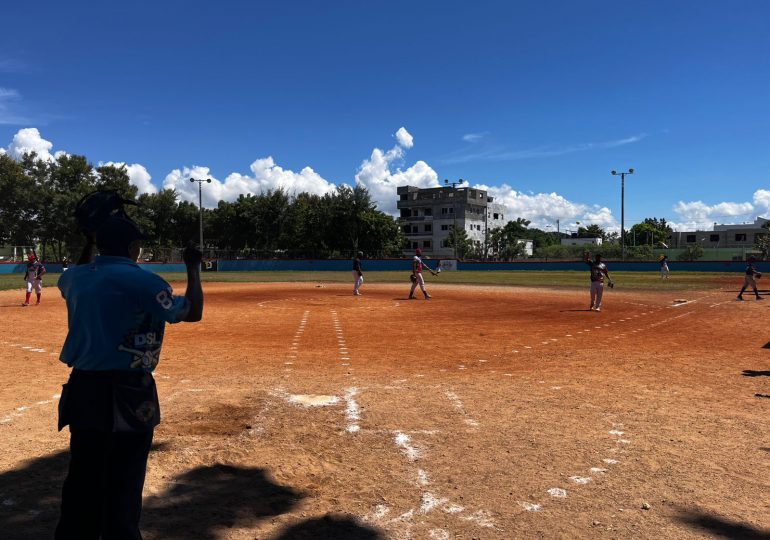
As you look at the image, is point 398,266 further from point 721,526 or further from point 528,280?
point 721,526

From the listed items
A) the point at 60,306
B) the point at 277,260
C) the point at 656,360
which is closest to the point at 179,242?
the point at 277,260

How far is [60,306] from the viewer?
19.7 metres

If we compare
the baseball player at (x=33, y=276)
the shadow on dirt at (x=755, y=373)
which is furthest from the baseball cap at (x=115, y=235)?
the baseball player at (x=33, y=276)

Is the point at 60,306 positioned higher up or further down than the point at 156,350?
Result: further down

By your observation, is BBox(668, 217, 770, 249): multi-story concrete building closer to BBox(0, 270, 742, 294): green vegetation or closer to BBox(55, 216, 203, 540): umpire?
BBox(0, 270, 742, 294): green vegetation

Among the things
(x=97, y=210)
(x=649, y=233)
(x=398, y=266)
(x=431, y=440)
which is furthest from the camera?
(x=649, y=233)

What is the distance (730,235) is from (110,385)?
12195 centimetres

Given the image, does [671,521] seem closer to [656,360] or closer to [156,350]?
Result: [156,350]

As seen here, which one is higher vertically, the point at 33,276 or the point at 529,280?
the point at 33,276

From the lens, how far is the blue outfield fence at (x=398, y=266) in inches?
2207

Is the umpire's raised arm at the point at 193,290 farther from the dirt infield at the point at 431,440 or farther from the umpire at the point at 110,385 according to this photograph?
the dirt infield at the point at 431,440

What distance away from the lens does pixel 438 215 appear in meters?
101

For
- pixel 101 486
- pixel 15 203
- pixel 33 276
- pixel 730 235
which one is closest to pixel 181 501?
pixel 101 486

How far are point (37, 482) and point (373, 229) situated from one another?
240 ft
